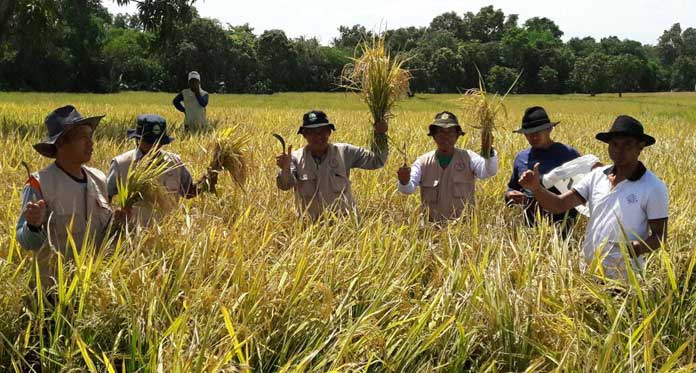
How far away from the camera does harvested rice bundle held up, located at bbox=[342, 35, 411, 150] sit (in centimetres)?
449

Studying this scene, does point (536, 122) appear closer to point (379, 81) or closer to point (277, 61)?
point (379, 81)

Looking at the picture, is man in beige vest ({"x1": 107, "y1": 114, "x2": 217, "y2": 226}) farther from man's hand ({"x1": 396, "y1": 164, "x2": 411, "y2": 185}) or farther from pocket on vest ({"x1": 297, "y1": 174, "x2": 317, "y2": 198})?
man's hand ({"x1": 396, "y1": 164, "x2": 411, "y2": 185})

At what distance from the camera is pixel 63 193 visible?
2.96 metres

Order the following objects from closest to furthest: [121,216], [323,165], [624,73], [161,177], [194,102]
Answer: [121,216]
[161,177]
[323,165]
[194,102]
[624,73]

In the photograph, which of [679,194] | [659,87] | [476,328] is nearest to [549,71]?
[659,87]

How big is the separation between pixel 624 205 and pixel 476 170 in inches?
58.3

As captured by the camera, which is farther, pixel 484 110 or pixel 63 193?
pixel 484 110

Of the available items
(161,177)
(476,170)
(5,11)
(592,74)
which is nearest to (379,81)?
(476,170)

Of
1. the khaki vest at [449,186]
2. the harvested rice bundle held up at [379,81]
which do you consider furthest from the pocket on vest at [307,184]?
the khaki vest at [449,186]

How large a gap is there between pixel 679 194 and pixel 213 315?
480 cm

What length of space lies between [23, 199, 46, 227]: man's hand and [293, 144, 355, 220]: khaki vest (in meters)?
2.06

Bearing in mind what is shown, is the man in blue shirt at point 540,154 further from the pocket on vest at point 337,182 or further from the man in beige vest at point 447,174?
the pocket on vest at point 337,182

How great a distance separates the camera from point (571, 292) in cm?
284

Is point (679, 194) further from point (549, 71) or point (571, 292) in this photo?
point (549, 71)
